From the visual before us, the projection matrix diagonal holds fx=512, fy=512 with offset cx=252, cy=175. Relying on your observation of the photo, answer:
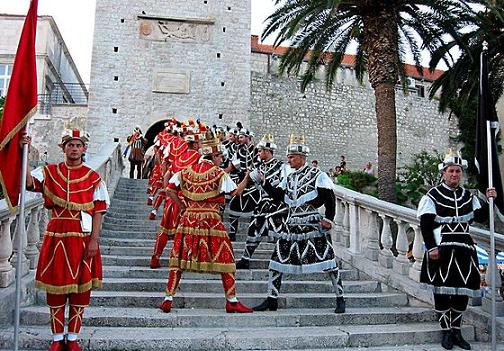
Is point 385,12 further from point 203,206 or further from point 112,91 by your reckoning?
point 112,91

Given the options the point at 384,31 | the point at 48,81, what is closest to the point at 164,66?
the point at 48,81

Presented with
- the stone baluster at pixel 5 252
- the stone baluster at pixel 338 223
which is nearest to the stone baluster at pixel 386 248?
the stone baluster at pixel 338 223

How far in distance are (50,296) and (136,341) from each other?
32.0 inches

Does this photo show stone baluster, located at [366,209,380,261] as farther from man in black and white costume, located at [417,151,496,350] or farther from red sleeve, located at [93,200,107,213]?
red sleeve, located at [93,200,107,213]

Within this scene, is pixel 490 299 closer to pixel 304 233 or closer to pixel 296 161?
pixel 304 233

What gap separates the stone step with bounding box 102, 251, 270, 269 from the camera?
6.44 meters

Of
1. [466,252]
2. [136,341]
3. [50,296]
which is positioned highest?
[466,252]

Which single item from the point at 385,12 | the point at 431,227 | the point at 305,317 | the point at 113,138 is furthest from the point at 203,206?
the point at 113,138

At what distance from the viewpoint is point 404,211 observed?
6.00 meters

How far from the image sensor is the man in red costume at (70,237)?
13.0 feet

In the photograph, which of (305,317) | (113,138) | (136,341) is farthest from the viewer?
(113,138)

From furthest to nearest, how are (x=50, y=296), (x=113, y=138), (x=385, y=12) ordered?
1. (x=113, y=138)
2. (x=385, y=12)
3. (x=50, y=296)

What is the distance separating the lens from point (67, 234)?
4023 mm

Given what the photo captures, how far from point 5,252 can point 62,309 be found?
1.24 m
